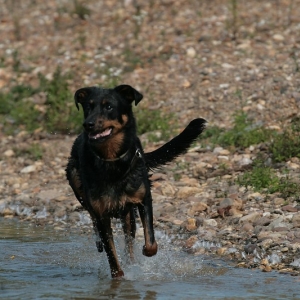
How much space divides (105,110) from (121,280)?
59.8 inches

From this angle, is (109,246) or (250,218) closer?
(109,246)

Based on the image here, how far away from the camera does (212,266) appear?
24.7 ft

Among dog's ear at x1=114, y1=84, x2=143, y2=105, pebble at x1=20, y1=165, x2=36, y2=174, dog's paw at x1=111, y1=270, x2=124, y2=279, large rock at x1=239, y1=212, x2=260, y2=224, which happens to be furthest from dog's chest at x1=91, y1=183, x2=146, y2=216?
pebble at x1=20, y1=165, x2=36, y2=174

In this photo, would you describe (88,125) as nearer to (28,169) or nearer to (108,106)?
(108,106)

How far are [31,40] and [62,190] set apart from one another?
7.10m

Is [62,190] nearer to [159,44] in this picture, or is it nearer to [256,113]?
[256,113]

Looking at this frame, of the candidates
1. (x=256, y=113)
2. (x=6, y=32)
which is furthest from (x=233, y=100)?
(x=6, y=32)

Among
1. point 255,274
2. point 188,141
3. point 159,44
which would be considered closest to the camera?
point 255,274

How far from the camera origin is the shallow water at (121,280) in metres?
6.58

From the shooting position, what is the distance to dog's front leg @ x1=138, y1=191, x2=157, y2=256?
23.6 ft

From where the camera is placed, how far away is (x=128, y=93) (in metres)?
7.30

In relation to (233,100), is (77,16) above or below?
above

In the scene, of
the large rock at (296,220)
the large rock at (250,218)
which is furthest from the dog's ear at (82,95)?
the large rock at (296,220)

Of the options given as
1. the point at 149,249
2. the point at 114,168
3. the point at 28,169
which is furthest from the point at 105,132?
the point at 28,169
